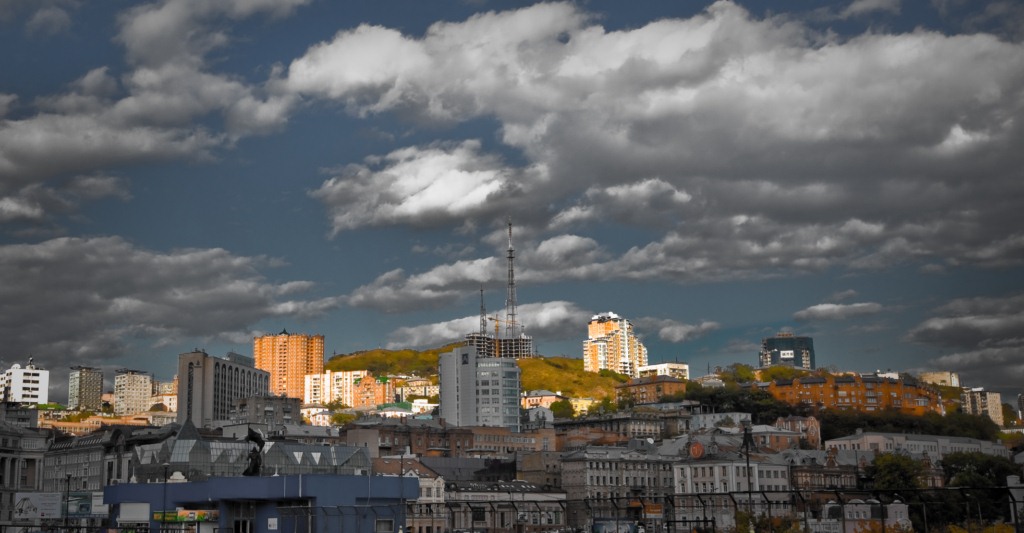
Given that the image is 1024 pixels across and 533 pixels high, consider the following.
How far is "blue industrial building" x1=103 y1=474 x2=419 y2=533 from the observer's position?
69.9m

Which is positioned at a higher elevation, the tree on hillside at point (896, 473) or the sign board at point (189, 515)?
the tree on hillside at point (896, 473)

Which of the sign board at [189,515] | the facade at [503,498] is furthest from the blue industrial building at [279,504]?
the facade at [503,498]

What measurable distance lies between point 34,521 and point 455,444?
279 ft

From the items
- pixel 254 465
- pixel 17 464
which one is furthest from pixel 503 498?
pixel 254 465

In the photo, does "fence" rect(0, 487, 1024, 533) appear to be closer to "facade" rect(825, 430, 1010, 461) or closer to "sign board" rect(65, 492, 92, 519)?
"sign board" rect(65, 492, 92, 519)

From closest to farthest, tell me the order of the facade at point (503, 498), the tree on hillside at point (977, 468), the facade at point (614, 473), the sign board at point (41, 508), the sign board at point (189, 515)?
1. the sign board at point (189, 515)
2. the sign board at point (41, 508)
3. the facade at point (503, 498)
4. the facade at point (614, 473)
5. the tree on hillside at point (977, 468)

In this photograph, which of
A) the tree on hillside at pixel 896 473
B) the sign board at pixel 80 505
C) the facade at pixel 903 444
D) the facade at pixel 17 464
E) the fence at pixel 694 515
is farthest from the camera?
the facade at pixel 903 444

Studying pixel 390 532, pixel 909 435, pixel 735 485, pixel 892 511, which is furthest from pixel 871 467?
pixel 390 532

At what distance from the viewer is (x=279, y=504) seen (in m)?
71.2

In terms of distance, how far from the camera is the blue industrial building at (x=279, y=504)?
69.9 meters

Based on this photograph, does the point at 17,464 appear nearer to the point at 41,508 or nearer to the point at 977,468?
the point at 41,508

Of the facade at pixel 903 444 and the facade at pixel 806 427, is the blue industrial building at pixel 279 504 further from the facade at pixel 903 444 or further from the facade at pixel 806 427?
the facade at pixel 806 427

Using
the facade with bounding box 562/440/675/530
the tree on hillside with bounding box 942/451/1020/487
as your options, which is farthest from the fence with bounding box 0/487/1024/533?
the tree on hillside with bounding box 942/451/1020/487

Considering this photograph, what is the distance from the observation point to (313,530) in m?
69.2
